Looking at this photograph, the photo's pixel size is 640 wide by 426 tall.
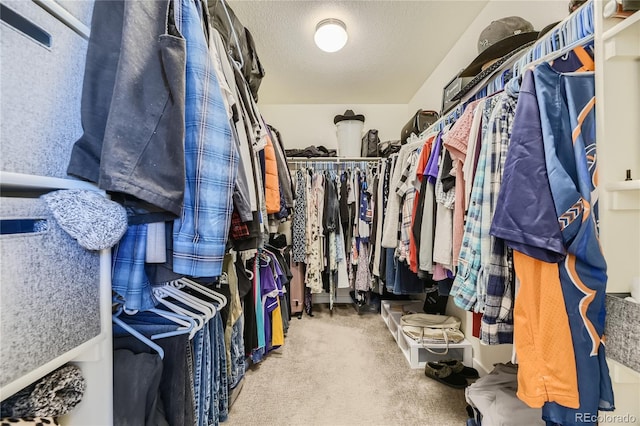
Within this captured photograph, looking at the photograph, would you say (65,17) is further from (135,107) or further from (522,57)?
(522,57)

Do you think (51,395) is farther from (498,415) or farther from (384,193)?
(384,193)

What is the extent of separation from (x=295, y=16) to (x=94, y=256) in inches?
71.4

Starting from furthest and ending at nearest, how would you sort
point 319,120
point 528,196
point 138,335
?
point 319,120, point 138,335, point 528,196

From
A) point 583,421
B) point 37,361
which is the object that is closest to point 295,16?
point 37,361

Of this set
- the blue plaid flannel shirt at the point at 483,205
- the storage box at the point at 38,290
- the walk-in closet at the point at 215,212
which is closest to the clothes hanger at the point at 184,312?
the walk-in closet at the point at 215,212

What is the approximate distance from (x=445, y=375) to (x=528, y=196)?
1.39 meters

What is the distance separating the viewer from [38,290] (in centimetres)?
45

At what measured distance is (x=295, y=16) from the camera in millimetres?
1702

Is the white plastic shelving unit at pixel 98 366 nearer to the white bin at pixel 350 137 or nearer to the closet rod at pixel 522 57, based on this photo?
the closet rod at pixel 522 57

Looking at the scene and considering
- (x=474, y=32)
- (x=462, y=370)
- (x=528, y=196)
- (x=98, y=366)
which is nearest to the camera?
(x=98, y=366)

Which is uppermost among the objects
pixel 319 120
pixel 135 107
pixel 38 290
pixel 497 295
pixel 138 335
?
pixel 319 120

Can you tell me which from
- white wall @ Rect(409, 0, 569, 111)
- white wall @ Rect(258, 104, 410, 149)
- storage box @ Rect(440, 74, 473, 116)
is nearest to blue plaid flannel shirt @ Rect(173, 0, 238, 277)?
storage box @ Rect(440, 74, 473, 116)

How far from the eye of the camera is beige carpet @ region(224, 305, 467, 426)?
4.33 feet

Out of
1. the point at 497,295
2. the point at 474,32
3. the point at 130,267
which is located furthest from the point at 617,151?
the point at 474,32
